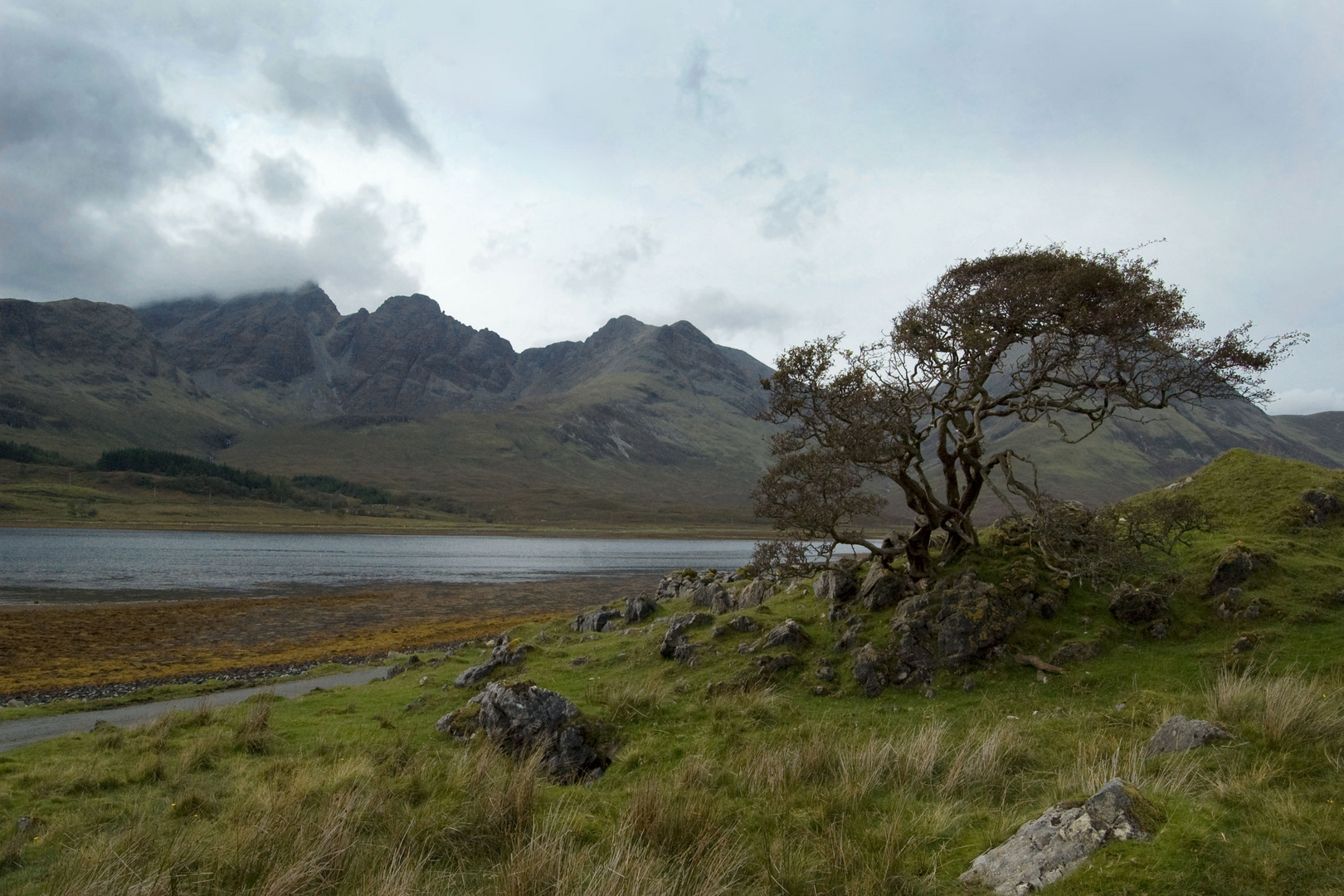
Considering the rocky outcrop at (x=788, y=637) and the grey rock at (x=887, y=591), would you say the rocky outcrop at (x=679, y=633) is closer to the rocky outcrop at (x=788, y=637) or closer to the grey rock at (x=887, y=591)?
the rocky outcrop at (x=788, y=637)

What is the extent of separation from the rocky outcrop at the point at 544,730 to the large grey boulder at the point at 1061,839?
7.55 m

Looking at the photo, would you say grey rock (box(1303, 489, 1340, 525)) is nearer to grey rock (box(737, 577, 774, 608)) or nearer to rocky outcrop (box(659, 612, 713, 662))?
grey rock (box(737, 577, 774, 608))

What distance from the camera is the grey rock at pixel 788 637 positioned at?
18781 mm

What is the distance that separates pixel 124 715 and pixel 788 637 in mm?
21293

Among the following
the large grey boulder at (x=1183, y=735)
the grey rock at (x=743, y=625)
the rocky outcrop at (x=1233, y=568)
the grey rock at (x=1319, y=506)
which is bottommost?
the grey rock at (x=743, y=625)

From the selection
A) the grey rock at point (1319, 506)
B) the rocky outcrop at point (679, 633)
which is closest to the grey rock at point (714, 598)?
the rocky outcrop at point (679, 633)

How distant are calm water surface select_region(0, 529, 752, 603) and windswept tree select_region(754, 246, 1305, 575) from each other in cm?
5348

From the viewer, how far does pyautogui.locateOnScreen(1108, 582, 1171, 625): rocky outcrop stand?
54.7ft

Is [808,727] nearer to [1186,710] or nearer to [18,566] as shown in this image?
[1186,710]

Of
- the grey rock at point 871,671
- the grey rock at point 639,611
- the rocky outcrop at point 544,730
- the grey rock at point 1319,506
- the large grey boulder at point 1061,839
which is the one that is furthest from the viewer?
the grey rock at point 639,611

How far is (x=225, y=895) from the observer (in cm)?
608

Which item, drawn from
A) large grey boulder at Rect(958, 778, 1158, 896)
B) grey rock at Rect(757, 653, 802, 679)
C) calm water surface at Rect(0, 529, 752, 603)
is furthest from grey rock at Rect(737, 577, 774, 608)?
calm water surface at Rect(0, 529, 752, 603)

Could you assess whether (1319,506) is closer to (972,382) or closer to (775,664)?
(972,382)

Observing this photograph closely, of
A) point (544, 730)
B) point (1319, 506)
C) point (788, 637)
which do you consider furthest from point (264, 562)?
point (1319, 506)
